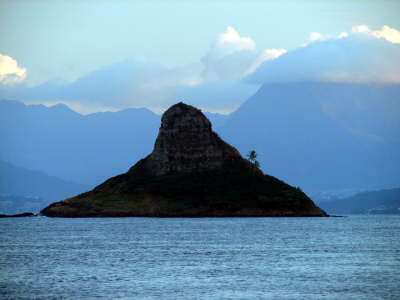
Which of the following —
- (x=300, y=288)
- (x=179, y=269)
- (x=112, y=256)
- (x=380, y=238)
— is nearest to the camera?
(x=300, y=288)

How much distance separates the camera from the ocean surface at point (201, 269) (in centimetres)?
9081

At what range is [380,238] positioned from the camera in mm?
182625

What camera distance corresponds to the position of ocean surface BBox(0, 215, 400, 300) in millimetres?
90812

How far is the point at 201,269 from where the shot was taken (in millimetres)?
113062

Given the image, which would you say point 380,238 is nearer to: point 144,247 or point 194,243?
point 194,243

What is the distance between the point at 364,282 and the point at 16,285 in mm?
39646

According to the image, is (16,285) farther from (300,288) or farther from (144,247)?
(144,247)

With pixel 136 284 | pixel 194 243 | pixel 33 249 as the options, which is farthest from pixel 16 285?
pixel 194 243

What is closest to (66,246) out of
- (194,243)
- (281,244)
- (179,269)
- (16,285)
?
(194,243)

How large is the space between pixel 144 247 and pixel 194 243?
47.8ft

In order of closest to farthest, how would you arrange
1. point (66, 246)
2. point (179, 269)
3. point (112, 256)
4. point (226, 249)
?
point (179, 269) < point (112, 256) < point (226, 249) < point (66, 246)

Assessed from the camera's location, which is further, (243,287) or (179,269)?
(179,269)

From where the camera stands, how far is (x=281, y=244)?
16288 cm

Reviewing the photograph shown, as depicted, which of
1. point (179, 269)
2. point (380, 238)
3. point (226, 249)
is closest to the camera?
point (179, 269)
